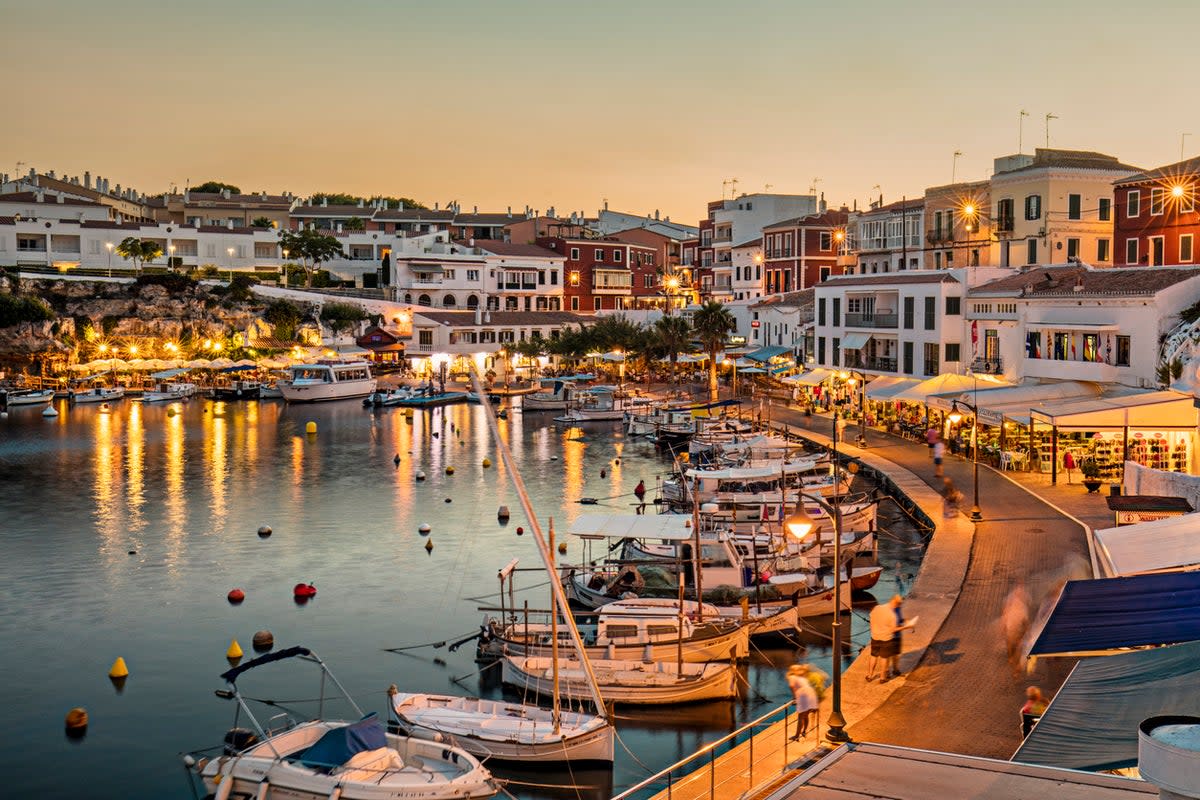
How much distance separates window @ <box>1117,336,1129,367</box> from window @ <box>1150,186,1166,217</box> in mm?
11895

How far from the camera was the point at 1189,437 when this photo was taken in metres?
37.3

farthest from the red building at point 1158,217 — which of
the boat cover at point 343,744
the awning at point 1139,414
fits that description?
the boat cover at point 343,744

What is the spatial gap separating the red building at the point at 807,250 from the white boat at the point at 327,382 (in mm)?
37067

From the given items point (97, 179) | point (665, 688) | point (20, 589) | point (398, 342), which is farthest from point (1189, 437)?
point (97, 179)

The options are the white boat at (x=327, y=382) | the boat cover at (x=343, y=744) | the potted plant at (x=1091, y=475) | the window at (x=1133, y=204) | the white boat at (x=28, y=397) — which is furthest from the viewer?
the white boat at (x=327, y=382)

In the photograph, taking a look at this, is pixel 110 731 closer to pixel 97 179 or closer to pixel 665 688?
pixel 665 688

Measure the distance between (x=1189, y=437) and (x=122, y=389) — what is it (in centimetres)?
8254

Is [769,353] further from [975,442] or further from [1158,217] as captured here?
[975,442]

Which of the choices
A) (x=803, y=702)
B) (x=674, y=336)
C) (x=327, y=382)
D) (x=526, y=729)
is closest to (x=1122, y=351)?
(x=803, y=702)

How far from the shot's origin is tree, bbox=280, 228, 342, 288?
122125 millimetres

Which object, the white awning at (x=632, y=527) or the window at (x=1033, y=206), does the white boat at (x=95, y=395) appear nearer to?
the window at (x=1033, y=206)

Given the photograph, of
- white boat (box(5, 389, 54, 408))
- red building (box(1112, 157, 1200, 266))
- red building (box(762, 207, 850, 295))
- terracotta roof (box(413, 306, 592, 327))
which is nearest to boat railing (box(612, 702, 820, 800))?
red building (box(1112, 157, 1200, 266))

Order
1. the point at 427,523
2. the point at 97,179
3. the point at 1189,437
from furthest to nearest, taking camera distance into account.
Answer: the point at 97,179 < the point at 427,523 < the point at 1189,437

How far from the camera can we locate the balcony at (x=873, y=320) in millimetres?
61513
